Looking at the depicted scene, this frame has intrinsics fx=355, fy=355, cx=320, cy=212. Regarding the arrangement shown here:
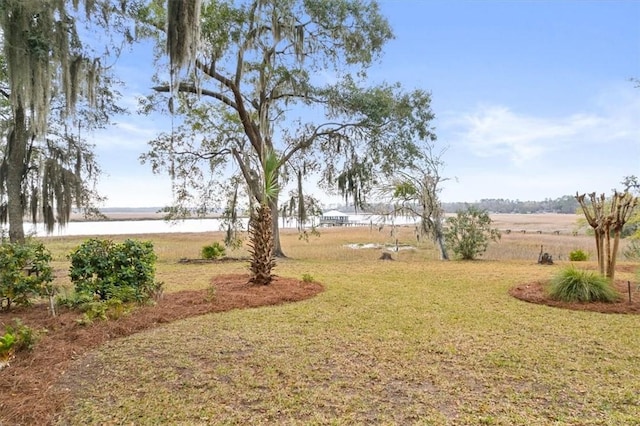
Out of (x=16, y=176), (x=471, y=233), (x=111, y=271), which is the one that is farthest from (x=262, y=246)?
(x=471, y=233)

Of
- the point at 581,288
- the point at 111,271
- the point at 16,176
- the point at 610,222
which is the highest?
the point at 16,176

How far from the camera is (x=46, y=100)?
21.1ft

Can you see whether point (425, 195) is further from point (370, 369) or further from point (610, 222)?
point (370, 369)

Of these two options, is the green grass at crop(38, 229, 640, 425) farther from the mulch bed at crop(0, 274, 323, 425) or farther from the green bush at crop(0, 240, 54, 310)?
the green bush at crop(0, 240, 54, 310)

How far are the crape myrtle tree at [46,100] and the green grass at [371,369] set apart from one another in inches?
211

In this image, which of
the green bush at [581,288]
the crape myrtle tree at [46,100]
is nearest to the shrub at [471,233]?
the green bush at [581,288]

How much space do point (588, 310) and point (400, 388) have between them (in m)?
3.93

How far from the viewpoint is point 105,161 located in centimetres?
1199

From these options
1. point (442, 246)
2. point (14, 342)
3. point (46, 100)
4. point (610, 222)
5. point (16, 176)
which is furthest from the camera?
point (442, 246)

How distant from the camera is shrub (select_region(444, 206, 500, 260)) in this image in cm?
1157

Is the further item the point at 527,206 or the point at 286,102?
the point at 527,206

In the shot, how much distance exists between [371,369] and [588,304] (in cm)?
415

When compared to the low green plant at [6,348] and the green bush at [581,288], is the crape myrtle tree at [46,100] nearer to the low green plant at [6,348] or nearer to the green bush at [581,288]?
the low green plant at [6,348]

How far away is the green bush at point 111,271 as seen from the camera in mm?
4785
